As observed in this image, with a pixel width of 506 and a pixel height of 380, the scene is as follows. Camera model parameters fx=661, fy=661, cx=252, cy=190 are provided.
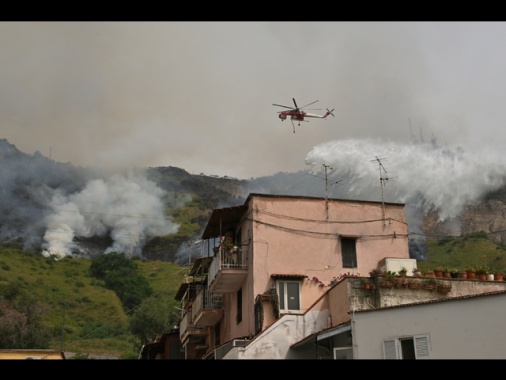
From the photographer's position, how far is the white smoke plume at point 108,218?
156m

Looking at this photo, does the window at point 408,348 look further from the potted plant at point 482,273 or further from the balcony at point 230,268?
the balcony at point 230,268

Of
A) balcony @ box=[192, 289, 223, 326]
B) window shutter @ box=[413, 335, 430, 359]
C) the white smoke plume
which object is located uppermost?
the white smoke plume

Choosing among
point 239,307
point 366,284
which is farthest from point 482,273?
point 239,307

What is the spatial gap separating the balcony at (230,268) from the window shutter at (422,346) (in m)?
13.5

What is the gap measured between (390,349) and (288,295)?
10492mm

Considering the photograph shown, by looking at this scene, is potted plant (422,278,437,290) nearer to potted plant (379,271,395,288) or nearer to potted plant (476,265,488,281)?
potted plant (379,271,395,288)

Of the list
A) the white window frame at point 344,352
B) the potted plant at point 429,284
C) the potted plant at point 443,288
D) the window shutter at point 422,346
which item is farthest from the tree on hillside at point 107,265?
the window shutter at point 422,346

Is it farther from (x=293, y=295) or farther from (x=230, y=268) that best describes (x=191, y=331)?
(x=293, y=295)

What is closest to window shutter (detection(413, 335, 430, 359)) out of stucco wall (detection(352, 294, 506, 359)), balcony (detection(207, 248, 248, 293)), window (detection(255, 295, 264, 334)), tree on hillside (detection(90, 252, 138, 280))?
stucco wall (detection(352, 294, 506, 359))

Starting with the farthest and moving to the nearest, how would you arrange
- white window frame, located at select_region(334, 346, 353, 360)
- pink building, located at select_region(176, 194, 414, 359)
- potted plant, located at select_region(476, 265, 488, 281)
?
pink building, located at select_region(176, 194, 414, 359), potted plant, located at select_region(476, 265, 488, 281), white window frame, located at select_region(334, 346, 353, 360)

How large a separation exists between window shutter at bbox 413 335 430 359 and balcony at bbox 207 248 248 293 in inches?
530

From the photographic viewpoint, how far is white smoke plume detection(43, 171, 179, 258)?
513 feet
